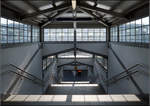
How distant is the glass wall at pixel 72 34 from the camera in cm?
2370

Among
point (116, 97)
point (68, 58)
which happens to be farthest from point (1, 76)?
point (68, 58)

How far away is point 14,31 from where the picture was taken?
13.8 metres

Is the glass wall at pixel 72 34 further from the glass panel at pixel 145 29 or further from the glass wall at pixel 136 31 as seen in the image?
the glass panel at pixel 145 29

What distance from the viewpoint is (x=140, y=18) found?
40.3 ft

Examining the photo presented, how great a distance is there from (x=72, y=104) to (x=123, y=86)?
23.6 feet

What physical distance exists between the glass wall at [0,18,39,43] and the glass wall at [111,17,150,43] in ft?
30.3

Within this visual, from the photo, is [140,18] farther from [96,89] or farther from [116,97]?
[96,89]

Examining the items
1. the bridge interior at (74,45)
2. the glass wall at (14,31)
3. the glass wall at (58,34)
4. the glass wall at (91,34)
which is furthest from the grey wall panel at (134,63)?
the glass wall at (58,34)

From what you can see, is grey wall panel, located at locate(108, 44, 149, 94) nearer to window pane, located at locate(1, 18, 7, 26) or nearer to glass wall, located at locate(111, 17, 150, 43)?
glass wall, located at locate(111, 17, 150, 43)

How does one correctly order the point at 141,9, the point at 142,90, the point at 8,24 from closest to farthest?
the point at 142,90 < the point at 141,9 < the point at 8,24

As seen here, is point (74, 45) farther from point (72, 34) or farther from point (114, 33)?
point (114, 33)

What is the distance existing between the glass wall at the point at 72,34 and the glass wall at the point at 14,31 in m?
5.28

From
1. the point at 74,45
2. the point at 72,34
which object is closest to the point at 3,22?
the point at 74,45

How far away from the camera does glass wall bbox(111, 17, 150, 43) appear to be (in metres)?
11.5
